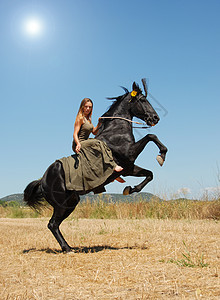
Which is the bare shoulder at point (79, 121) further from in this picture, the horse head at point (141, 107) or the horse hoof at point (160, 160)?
the horse hoof at point (160, 160)

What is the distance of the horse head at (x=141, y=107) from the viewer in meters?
5.61

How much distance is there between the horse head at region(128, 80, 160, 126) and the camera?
561 centimetres

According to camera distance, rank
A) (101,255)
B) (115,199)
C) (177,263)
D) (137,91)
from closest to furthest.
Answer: (177,263), (101,255), (137,91), (115,199)

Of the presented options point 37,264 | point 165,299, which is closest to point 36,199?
point 37,264

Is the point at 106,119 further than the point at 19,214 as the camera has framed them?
No

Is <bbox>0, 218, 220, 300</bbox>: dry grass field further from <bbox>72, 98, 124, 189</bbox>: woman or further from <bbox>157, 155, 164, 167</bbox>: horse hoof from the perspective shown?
<bbox>157, 155, 164, 167</bbox>: horse hoof

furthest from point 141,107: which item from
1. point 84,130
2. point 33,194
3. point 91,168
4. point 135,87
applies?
point 33,194

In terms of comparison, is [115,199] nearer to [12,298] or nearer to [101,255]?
[101,255]

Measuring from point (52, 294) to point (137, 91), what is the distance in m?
3.89

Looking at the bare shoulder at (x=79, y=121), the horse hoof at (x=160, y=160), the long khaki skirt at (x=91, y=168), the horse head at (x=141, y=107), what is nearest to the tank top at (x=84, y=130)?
the bare shoulder at (x=79, y=121)

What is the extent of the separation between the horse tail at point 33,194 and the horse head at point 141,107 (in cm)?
241

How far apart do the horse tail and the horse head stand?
2413mm

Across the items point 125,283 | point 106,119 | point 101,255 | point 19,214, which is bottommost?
point 19,214

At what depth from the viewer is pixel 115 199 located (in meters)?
14.0
